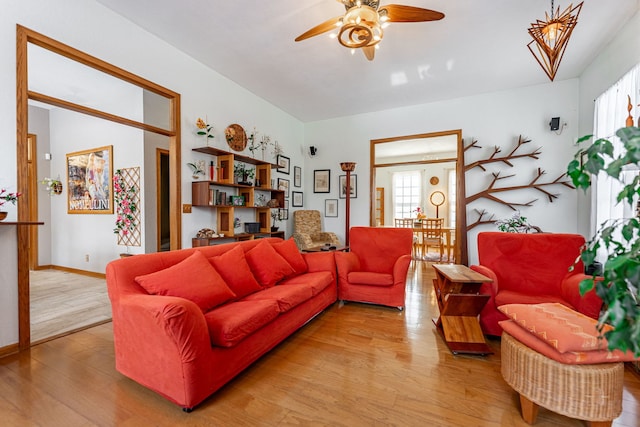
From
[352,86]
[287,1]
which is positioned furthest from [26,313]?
[352,86]

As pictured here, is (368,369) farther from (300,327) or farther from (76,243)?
(76,243)

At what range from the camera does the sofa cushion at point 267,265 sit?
2607 millimetres

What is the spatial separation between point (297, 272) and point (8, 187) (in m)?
2.55

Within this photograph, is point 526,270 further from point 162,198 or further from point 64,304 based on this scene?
point 162,198

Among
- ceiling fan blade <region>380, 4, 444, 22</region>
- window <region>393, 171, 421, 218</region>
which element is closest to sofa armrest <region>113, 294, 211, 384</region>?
ceiling fan blade <region>380, 4, 444, 22</region>

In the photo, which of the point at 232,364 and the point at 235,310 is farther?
the point at 235,310

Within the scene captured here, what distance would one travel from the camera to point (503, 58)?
11.8 feet

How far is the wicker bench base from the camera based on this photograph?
4.21 feet

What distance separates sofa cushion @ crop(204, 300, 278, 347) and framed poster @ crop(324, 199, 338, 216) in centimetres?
399

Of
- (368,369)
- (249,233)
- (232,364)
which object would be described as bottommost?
(368,369)

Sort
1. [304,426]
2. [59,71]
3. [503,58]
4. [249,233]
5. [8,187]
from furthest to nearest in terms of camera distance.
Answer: [249,233]
[503,58]
[59,71]
[8,187]
[304,426]

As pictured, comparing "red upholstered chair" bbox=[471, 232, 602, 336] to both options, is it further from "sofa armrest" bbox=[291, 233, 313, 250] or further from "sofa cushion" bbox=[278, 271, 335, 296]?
"sofa armrest" bbox=[291, 233, 313, 250]

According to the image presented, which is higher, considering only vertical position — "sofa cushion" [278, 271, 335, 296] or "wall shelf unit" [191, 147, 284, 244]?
"wall shelf unit" [191, 147, 284, 244]

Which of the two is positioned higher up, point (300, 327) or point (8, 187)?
point (8, 187)
